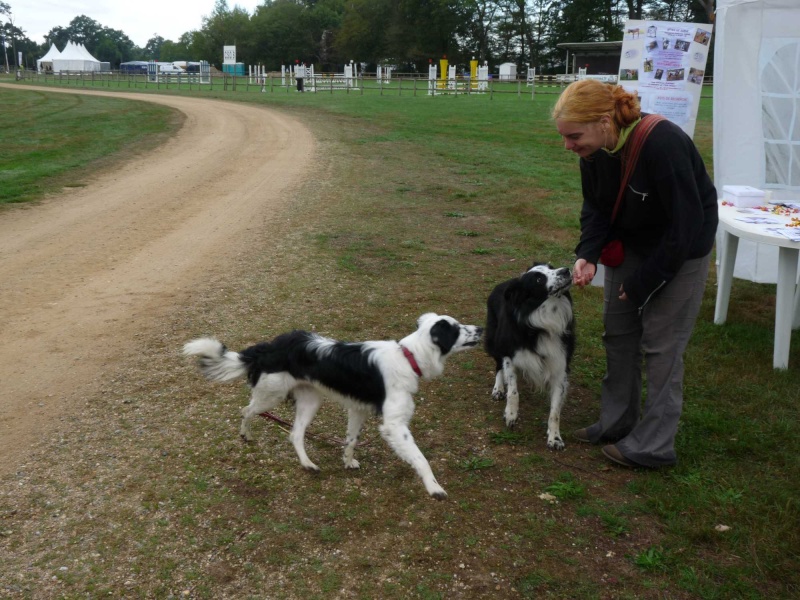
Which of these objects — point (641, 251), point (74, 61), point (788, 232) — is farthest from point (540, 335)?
point (74, 61)

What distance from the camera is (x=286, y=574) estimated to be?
11.1 ft

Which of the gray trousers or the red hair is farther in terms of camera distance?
the gray trousers

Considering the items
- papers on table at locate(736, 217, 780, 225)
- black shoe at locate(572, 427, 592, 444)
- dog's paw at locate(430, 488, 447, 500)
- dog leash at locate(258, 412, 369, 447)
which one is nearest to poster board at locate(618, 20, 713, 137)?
papers on table at locate(736, 217, 780, 225)

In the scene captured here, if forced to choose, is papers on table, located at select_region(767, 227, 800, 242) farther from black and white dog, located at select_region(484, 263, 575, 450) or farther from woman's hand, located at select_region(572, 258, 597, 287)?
woman's hand, located at select_region(572, 258, 597, 287)

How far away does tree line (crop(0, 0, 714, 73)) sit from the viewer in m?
77.1

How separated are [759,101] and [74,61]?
79116mm

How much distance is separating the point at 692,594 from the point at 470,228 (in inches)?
317

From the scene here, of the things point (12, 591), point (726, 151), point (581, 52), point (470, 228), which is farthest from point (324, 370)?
point (581, 52)

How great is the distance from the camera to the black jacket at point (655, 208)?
3.69 metres

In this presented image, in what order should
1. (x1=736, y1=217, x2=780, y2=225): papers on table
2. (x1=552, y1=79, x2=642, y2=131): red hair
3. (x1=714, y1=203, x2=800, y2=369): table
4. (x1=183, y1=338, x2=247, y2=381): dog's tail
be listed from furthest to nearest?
(x1=736, y1=217, x2=780, y2=225): papers on table → (x1=714, y1=203, x2=800, y2=369): table → (x1=183, y1=338, x2=247, y2=381): dog's tail → (x1=552, y1=79, x2=642, y2=131): red hair

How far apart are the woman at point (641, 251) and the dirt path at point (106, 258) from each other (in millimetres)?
3849

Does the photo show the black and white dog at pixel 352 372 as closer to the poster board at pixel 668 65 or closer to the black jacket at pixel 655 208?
→ the black jacket at pixel 655 208

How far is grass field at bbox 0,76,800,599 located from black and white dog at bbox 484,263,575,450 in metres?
0.28

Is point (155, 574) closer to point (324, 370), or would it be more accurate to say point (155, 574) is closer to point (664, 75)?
point (324, 370)
